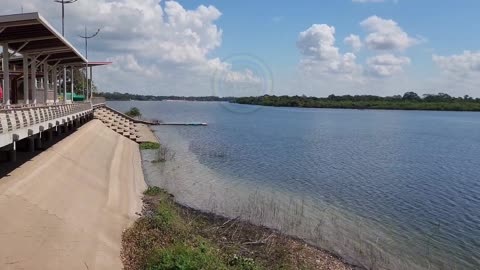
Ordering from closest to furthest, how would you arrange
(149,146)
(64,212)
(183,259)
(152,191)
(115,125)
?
(183,259) → (64,212) → (152,191) → (149,146) → (115,125)

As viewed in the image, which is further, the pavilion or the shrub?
the pavilion

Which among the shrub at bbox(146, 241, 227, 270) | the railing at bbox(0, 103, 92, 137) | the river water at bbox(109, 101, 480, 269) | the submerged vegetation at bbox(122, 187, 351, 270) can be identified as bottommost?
the river water at bbox(109, 101, 480, 269)

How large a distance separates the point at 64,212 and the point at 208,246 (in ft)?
17.8

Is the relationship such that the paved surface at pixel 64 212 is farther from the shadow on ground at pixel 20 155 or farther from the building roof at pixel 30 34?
the building roof at pixel 30 34

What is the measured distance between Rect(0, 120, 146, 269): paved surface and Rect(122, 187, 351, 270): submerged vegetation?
0.75 metres

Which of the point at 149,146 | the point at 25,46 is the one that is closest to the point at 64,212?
A: the point at 25,46

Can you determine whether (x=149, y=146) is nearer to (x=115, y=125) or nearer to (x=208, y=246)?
(x=115, y=125)

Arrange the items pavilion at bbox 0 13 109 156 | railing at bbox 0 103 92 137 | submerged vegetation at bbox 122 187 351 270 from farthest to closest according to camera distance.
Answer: pavilion at bbox 0 13 109 156 < railing at bbox 0 103 92 137 < submerged vegetation at bbox 122 187 351 270

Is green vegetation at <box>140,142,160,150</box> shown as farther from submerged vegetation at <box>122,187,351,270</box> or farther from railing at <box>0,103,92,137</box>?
submerged vegetation at <box>122,187,351,270</box>

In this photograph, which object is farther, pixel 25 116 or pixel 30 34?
pixel 30 34

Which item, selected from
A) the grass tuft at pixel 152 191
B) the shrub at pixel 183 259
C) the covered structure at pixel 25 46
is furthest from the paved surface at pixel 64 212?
the covered structure at pixel 25 46

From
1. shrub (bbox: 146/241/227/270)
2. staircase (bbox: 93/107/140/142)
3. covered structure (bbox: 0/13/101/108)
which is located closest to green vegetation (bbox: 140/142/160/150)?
staircase (bbox: 93/107/140/142)

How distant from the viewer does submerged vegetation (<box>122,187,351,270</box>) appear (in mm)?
12961

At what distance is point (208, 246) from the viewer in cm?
A: 1470
